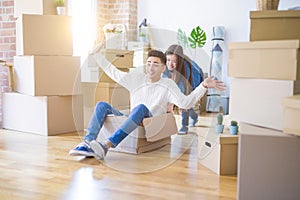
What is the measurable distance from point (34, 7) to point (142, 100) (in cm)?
128

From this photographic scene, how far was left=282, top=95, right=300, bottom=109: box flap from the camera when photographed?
1300 mm

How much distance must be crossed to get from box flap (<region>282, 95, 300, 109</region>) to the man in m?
0.73

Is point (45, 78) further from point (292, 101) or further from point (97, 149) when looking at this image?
point (292, 101)

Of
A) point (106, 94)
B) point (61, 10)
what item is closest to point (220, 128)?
point (106, 94)

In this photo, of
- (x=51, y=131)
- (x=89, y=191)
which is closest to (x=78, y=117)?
(x=51, y=131)

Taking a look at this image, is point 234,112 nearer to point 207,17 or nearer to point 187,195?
point 187,195

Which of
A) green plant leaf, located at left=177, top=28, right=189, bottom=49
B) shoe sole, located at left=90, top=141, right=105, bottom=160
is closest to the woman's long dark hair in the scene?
shoe sole, located at left=90, top=141, right=105, bottom=160

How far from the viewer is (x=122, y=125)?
87.7 inches

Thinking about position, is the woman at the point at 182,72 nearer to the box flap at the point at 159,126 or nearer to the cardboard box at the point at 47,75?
the box flap at the point at 159,126

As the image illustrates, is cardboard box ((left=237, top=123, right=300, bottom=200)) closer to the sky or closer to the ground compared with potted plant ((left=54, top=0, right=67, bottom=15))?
closer to the ground

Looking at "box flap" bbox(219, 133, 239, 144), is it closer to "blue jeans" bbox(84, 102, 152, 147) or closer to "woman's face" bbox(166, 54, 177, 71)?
"blue jeans" bbox(84, 102, 152, 147)

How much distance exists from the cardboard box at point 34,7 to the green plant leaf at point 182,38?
69.2 inches

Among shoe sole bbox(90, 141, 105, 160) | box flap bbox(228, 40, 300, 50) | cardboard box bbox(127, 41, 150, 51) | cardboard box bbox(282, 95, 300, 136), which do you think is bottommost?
shoe sole bbox(90, 141, 105, 160)

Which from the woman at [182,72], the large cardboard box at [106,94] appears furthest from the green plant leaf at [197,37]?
the woman at [182,72]
